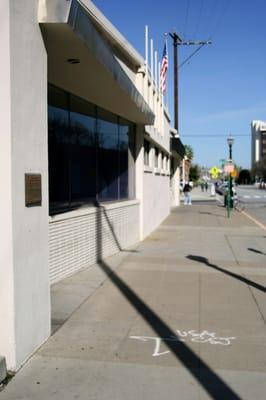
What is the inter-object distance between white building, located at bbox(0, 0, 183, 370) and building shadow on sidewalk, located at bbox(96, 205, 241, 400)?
1.27 m

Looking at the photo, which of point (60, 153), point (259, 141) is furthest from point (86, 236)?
point (259, 141)

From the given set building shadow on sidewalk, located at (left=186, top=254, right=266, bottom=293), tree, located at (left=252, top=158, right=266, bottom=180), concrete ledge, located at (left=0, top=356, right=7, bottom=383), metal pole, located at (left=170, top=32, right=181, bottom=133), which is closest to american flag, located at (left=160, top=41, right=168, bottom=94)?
building shadow on sidewalk, located at (left=186, top=254, right=266, bottom=293)

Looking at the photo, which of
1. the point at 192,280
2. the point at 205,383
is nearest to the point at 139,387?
the point at 205,383

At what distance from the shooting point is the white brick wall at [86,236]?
26.6 feet

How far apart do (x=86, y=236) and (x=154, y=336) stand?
4060mm

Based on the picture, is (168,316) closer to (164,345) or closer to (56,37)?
(164,345)

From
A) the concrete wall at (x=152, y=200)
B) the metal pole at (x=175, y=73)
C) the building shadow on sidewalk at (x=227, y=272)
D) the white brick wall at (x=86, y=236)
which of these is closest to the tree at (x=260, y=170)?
→ the metal pole at (x=175, y=73)

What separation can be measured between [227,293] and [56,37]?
15.0 feet

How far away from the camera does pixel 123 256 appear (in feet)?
38.1

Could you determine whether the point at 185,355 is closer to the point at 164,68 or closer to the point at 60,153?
the point at 60,153

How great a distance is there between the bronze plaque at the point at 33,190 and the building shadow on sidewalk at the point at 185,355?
2003mm

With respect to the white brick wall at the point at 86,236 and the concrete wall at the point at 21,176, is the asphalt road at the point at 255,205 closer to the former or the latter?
the white brick wall at the point at 86,236

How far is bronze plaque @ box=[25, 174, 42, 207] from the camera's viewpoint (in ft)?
15.7

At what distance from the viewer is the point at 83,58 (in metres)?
6.58
